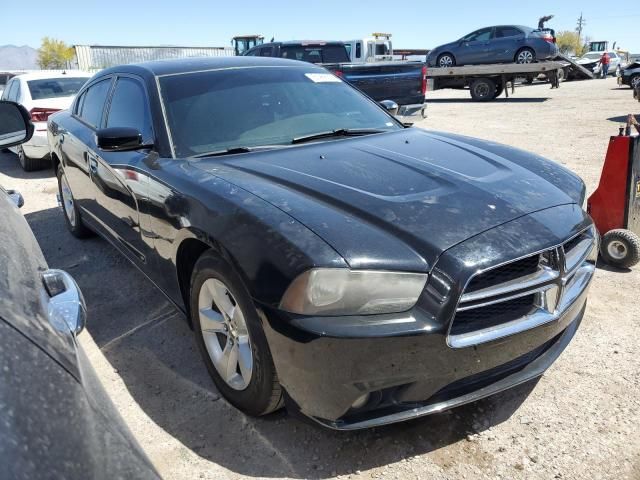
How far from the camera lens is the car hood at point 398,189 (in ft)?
6.84

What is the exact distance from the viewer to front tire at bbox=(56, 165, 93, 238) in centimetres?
503

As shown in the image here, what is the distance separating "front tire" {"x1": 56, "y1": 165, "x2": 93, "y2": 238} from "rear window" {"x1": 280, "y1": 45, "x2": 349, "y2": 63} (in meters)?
8.40

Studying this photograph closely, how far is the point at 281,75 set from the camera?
3730 mm

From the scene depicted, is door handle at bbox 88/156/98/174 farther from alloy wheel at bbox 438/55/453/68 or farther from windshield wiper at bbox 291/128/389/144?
alloy wheel at bbox 438/55/453/68

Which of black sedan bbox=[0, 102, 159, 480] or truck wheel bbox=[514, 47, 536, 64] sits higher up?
truck wheel bbox=[514, 47, 536, 64]

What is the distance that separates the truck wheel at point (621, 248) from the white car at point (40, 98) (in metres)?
7.47

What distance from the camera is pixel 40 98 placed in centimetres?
842

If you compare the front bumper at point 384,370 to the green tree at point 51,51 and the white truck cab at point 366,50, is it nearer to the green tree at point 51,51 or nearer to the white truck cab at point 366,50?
the white truck cab at point 366,50

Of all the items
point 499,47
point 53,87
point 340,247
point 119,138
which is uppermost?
point 499,47

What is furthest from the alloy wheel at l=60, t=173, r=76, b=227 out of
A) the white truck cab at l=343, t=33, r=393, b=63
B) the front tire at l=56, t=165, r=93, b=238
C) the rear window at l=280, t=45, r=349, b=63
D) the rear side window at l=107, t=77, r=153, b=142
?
the white truck cab at l=343, t=33, r=393, b=63

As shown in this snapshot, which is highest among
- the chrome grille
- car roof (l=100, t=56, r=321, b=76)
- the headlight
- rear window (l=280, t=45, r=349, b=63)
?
rear window (l=280, t=45, r=349, b=63)

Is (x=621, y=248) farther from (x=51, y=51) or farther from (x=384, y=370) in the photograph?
(x=51, y=51)

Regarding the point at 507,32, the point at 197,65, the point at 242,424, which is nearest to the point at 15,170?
the point at 197,65

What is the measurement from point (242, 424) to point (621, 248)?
3.15 m
